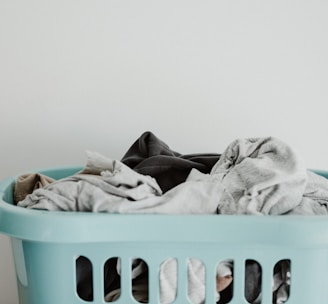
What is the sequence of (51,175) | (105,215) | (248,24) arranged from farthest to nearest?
1. (248,24)
2. (51,175)
3. (105,215)

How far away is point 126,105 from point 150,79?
6cm

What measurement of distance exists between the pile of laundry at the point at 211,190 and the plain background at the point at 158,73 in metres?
0.27

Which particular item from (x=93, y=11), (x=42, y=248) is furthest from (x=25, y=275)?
(x=93, y=11)

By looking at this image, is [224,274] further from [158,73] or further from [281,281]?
[158,73]

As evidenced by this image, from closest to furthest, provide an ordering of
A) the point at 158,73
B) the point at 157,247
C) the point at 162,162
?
the point at 157,247, the point at 162,162, the point at 158,73

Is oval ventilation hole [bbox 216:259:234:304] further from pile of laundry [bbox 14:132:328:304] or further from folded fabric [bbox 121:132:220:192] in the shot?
folded fabric [bbox 121:132:220:192]

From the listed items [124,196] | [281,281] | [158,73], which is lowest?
[281,281]

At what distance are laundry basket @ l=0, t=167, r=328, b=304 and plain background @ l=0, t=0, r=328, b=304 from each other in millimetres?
404

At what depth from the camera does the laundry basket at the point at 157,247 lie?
2.22ft

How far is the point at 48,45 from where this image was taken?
1104mm

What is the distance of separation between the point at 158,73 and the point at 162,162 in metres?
0.30

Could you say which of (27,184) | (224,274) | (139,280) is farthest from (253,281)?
(27,184)

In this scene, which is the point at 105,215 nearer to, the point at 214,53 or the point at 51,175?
the point at 51,175

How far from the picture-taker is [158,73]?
1109 mm
